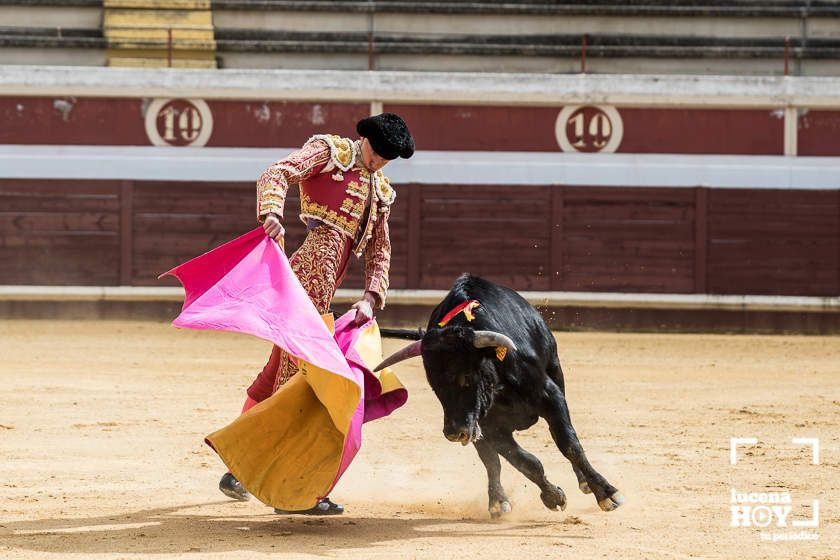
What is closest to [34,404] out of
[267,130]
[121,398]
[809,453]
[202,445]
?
[121,398]

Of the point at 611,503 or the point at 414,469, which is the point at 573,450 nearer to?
the point at 611,503

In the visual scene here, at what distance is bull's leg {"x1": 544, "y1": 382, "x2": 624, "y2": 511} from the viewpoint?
3.53 m

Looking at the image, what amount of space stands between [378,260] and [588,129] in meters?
6.82

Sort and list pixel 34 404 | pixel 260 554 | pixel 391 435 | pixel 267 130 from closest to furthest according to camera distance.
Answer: pixel 260 554, pixel 391 435, pixel 34 404, pixel 267 130

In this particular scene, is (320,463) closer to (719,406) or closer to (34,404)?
(34,404)

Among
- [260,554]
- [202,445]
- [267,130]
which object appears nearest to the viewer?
[260,554]

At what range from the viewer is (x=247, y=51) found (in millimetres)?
11297

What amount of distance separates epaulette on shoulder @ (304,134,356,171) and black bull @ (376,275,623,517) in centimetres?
45

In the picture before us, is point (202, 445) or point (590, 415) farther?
point (590, 415)

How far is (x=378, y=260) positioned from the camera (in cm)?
383

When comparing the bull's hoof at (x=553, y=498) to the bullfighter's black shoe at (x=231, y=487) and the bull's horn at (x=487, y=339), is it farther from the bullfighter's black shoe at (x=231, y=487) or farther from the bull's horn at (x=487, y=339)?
the bullfighter's black shoe at (x=231, y=487)

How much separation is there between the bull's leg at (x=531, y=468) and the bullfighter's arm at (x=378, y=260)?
0.51 m

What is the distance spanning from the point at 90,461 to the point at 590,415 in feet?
7.41

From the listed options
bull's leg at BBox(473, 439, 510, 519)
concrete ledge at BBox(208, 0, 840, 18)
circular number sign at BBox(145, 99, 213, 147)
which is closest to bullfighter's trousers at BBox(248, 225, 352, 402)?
bull's leg at BBox(473, 439, 510, 519)
